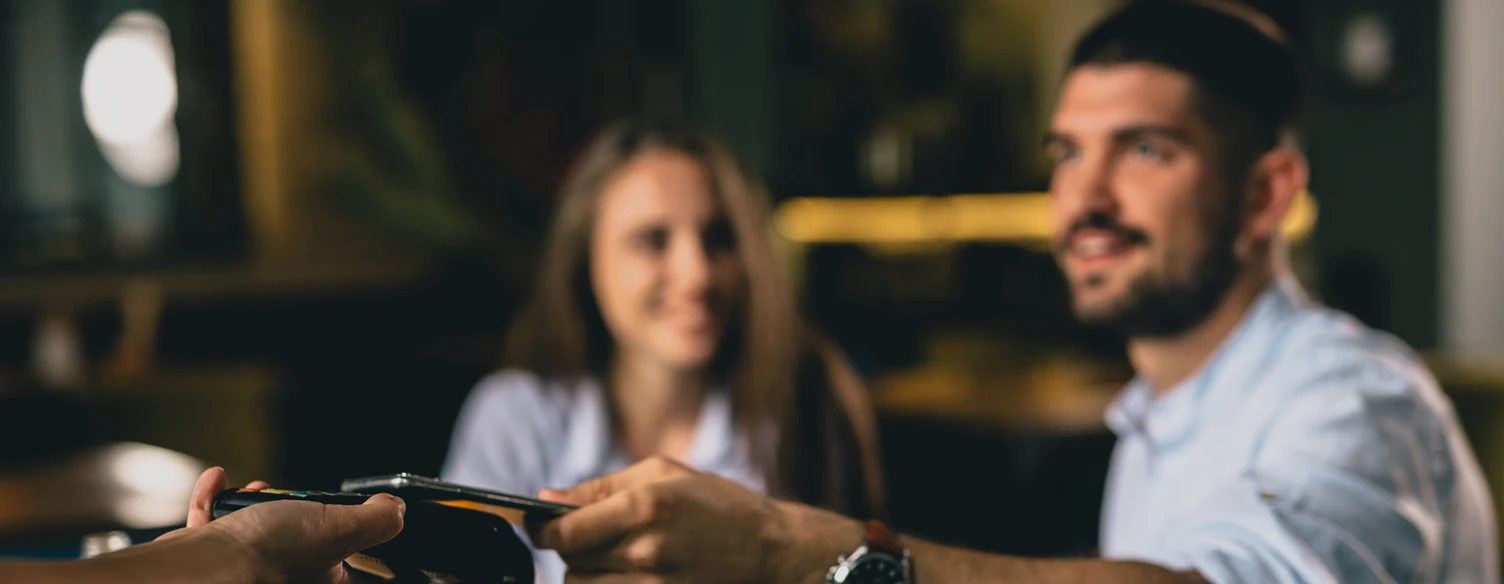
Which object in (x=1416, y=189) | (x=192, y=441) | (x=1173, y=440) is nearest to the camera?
(x=1173, y=440)

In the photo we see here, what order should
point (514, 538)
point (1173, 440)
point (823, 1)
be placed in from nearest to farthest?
→ point (514, 538) → point (1173, 440) → point (823, 1)

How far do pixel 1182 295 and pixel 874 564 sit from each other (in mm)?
505

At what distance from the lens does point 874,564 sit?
982 mm

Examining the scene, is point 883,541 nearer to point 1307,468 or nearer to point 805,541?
point 805,541

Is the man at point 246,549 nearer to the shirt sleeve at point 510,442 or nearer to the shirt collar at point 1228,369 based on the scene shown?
the shirt collar at point 1228,369

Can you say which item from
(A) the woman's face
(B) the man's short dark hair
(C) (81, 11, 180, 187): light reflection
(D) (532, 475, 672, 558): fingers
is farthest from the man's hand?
(C) (81, 11, 180, 187): light reflection

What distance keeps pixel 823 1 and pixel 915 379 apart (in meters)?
Answer: 3.36

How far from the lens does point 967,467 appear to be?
4.51 m

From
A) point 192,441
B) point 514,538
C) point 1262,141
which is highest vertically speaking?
point 1262,141

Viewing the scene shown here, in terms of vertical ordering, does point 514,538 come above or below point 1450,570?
above

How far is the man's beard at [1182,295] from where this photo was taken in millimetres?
1293

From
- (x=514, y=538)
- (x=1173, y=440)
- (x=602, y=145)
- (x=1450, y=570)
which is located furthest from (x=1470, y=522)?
(x=602, y=145)

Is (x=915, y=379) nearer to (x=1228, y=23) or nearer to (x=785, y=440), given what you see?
(x=785, y=440)

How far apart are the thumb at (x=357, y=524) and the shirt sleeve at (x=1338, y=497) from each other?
0.64 metres
